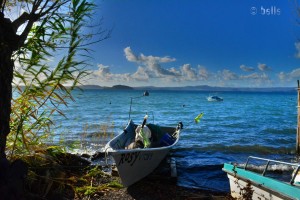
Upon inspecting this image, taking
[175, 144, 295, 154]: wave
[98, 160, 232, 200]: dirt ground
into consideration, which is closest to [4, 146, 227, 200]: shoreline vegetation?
[98, 160, 232, 200]: dirt ground

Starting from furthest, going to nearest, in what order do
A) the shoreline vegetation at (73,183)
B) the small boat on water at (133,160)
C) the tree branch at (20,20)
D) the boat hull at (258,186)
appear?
the small boat on water at (133,160), the boat hull at (258,186), the tree branch at (20,20), the shoreline vegetation at (73,183)

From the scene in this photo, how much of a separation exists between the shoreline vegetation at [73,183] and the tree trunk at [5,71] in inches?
24.3

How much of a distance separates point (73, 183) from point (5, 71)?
4.00m

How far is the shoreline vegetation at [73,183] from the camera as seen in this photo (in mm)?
5115

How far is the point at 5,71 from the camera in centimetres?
496

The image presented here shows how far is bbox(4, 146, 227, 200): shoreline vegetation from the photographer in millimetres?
5115

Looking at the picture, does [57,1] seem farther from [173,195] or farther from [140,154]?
[173,195]

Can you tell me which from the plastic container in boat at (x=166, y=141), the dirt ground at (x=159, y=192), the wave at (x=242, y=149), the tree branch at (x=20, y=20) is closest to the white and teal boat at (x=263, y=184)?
the dirt ground at (x=159, y=192)

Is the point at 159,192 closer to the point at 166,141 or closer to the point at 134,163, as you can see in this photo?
the point at 134,163

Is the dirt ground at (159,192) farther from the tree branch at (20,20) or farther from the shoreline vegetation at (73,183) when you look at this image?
the tree branch at (20,20)

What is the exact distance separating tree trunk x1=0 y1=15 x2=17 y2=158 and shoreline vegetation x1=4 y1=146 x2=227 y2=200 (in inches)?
24.3

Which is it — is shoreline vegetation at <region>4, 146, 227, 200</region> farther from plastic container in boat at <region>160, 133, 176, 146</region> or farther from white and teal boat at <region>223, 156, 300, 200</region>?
plastic container in boat at <region>160, 133, 176, 146</region>

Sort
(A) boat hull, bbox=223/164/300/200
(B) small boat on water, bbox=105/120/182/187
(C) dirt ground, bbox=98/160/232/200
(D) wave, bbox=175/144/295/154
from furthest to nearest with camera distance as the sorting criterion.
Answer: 1. (D) wave, bbox=175/144/295/154
2. (B) small boat on water, bbox=105/120/182/187
3. (C) dirt ground, bbox=98/160/232/200
4. (A) boat hull, bbox=223/164/300/200

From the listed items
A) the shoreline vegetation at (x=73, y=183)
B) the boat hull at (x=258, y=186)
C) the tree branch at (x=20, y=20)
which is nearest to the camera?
the shoreline vegetation at (x=73, y=183)
